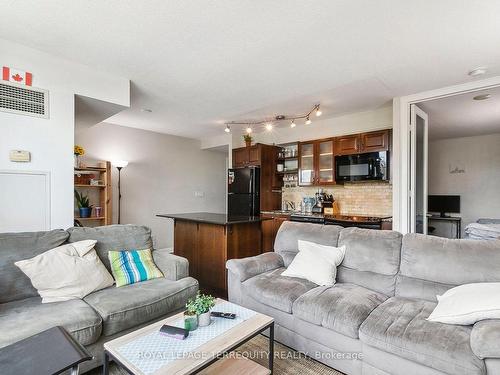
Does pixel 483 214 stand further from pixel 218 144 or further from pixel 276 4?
pixel 276 4

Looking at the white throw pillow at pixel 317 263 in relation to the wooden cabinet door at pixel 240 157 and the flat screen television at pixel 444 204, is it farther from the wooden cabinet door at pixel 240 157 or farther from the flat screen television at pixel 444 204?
the flat screen television at pixel 444 204

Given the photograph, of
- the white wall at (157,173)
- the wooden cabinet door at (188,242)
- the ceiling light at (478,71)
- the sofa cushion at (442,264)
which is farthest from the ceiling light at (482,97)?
the white wall at (157,173)

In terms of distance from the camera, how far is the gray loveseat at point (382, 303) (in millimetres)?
1421

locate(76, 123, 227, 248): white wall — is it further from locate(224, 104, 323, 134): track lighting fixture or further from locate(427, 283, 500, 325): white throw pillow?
locate(427, 283, 500, 325): white throw pillow

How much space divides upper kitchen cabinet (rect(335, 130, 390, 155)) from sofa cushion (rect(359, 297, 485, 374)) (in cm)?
287

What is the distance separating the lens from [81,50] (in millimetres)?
2580

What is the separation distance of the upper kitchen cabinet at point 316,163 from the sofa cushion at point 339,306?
2879mm

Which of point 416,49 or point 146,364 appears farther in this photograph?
point 416,49

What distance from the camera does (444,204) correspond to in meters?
6.05

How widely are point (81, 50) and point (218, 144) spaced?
3.82m

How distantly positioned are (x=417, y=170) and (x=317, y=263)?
2442 mm

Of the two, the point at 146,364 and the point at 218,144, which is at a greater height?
the point at 218,144

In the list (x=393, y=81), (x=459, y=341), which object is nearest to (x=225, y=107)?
(x=393, y=81)

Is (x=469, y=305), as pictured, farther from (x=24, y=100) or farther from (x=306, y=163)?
(x=24, y=100)
